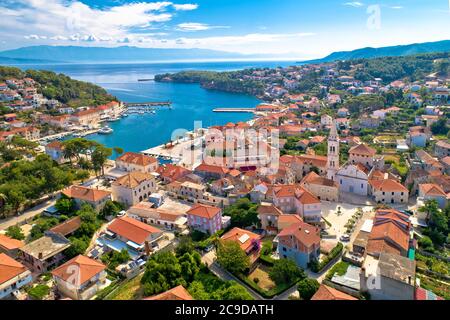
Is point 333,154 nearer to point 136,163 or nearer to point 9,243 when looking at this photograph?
point 136,163

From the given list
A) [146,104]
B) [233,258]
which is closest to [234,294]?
[233,258]

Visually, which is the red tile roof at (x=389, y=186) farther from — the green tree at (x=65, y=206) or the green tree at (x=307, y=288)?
the green tree at (x=65, y=206)

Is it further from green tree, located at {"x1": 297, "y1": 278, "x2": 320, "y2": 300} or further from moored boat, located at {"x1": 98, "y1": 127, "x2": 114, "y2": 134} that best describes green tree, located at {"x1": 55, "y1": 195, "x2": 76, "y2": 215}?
moored boat, located at {"x1": 98, "y1": 127, "x2": 114, "y2": 134}

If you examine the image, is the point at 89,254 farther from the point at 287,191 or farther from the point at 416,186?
the point at 416,186

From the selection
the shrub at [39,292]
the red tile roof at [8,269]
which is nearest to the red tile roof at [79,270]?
the shrub at [39,292]

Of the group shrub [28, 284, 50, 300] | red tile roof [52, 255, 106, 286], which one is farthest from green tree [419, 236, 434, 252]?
shrub [28, 284, 50, 300]

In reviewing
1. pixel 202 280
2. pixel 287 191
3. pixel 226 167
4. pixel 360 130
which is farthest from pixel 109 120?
pixel 202 280
